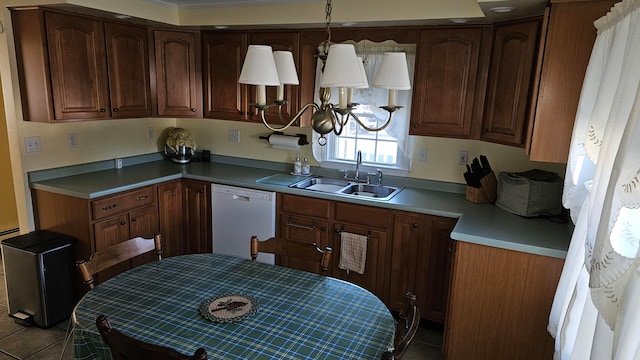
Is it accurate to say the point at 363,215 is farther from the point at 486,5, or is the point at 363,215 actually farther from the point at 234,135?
the point at 234,135

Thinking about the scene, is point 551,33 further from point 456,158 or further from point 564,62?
point 456,158

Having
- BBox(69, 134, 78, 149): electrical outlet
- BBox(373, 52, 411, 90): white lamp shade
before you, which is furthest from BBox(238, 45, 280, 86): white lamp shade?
BBox(69, 134, 78, 149): electrical outlet

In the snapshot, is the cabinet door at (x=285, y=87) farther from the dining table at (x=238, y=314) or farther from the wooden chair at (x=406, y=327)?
the wooden chair at (x=406, y=327)

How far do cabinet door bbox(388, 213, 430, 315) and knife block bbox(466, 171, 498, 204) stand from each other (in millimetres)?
411

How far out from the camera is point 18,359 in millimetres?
2531

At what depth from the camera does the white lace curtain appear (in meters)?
1.00

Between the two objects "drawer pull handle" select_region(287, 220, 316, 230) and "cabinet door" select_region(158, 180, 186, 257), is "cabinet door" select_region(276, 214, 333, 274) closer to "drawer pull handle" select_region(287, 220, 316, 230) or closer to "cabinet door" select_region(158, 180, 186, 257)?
"drawer pull handle" select_region(287, 220, 316, 230)

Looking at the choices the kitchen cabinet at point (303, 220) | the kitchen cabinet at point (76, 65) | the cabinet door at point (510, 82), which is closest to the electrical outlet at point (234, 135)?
the kitchen cabinet at point (76, 65)

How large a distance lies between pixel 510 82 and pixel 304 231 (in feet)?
5.65

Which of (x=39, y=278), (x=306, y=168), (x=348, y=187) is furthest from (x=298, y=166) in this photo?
(x=39, y=278)

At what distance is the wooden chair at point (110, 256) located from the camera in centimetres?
191

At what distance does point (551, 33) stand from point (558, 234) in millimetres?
1071

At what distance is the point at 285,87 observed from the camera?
11.3ft

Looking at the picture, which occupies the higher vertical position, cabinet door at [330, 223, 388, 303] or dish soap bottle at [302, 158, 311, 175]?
dish soap bottle at [302, 158, 311, 175]
